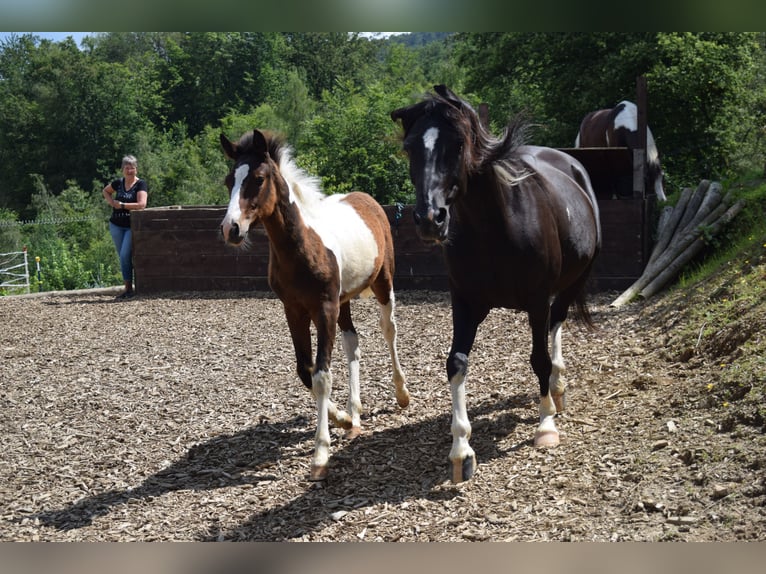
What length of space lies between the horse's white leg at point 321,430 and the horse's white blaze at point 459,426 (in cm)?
74

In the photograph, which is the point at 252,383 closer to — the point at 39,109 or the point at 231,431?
the point at 231,431

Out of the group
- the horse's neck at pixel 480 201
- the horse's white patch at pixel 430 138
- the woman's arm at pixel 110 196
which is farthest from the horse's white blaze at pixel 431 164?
the woman's arm at pixel 110 196

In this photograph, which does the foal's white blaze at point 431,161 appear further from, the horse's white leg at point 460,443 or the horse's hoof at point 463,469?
the horse's hoof at point 463,469

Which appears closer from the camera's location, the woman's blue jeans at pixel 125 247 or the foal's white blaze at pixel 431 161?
the foal's white blaze at pixel 431 161

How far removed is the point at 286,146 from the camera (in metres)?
4.62

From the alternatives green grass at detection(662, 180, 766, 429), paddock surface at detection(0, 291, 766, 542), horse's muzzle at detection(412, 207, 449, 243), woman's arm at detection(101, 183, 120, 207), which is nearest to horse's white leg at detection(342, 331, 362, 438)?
paddock surface at detection(0, 291, 766, 542)

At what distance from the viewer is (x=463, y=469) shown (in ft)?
13.5

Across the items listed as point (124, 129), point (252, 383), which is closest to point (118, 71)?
point (124, 129)

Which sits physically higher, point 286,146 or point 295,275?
point 286,146

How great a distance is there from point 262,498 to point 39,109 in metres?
41.4

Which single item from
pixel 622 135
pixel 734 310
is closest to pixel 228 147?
pixel 734 310

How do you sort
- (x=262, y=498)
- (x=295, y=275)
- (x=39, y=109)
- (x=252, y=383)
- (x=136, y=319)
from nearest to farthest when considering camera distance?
1. (x=262, y=498)
2. (x=295, y=275)
3. (x=252, y=383)
4. (x=136, y=319)
5. (x=39, y=109)

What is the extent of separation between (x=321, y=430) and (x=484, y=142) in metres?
1.82

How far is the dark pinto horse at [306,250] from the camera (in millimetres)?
4332
